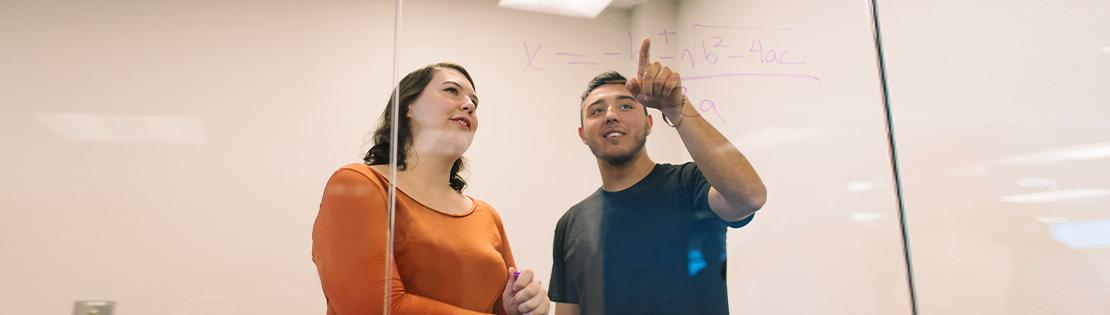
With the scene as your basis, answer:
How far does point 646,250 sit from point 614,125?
0.16m

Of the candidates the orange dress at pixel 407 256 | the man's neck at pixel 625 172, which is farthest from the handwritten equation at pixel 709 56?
the orange dress at pixel 407 256

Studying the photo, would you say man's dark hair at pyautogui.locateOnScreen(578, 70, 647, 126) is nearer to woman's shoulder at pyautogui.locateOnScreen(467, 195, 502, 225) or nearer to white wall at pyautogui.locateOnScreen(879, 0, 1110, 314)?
woman's shoulder at pyautogui.locateOnScreen(467, 195, 502, 225)

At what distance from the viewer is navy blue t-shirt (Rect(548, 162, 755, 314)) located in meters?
0.64

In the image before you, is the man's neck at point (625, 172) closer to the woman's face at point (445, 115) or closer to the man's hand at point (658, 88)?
the man's hand at point (658, 88)

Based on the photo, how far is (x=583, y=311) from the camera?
0.64 metres

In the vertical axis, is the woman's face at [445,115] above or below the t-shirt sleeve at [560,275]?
above

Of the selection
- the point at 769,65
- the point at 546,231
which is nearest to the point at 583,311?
the point at 546,231

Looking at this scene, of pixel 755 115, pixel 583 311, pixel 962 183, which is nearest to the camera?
pixel 583 311

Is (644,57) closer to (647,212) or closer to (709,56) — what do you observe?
(709,56)

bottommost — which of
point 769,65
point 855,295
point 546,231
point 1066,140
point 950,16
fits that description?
point 855,295

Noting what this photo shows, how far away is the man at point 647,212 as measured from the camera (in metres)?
0.65

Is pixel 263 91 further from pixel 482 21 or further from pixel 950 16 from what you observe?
pixel 950 16

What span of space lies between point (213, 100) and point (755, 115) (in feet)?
2.95

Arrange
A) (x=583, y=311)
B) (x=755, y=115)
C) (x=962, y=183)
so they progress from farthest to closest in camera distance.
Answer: (x=962, y=183)
(x=755, y=115)
(x=583, y=311)
